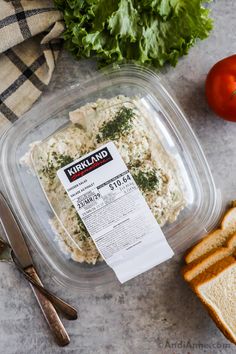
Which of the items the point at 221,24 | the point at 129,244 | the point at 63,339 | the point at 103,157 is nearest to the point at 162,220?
the point at 129,244

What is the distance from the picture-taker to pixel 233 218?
134 centimetres

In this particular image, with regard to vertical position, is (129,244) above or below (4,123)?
below

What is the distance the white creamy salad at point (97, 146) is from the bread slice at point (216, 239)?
158 millimetres

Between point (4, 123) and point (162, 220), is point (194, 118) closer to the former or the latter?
point (162, 220)

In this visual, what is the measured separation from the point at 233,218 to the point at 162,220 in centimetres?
26

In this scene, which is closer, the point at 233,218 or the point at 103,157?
the point at 103,157

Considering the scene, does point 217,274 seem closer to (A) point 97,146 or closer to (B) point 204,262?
(B) point 204,262

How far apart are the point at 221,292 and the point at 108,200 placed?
0.45 m

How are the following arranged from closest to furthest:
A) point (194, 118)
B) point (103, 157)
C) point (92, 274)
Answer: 1. point (103, 157)
2. point (92, 274)
3. point (194, 118)

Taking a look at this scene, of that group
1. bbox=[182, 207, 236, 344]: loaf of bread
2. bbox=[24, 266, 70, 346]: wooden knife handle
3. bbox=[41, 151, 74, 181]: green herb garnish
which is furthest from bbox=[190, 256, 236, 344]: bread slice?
bbox=[41, 151, 74, 181]: green herb garnish

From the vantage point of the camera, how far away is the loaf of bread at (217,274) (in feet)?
4.32

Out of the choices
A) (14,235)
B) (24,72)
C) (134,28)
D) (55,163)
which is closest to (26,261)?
(14,235)

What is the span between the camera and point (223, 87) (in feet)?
4.07

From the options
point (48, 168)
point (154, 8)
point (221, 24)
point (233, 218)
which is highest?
point (154, 8)
